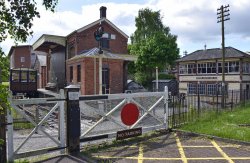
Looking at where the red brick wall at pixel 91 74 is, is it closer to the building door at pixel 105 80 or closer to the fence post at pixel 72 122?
the building door at pixel 105 80

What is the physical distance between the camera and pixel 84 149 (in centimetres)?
833

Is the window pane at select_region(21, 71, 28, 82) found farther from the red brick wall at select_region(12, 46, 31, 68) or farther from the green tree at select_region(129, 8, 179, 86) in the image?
the red brick wall at select_region(12, 46, 31, 68)

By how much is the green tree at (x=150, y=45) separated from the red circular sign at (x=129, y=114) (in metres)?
35.2

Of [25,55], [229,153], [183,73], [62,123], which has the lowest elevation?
[229,153]

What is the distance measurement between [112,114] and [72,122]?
1.66m

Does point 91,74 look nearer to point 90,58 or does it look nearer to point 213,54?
point 90,58

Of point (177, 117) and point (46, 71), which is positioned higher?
point (46, 71)

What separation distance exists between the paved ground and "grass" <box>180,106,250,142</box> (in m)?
0.59

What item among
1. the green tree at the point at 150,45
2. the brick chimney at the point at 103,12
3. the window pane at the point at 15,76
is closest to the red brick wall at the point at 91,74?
the window pane at the point at 15,76

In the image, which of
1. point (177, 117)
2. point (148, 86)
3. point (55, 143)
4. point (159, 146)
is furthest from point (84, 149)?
point (148, 86)

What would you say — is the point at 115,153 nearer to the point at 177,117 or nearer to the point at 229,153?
the point at 229,153

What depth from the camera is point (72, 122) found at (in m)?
7.92

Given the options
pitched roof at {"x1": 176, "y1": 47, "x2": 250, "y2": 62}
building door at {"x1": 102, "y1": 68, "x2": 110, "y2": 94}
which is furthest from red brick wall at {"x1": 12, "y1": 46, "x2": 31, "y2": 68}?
building door at {"x1": 102, "y1": 68, "x2": 110, "y2": 94}

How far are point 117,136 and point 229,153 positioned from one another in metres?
3.33
